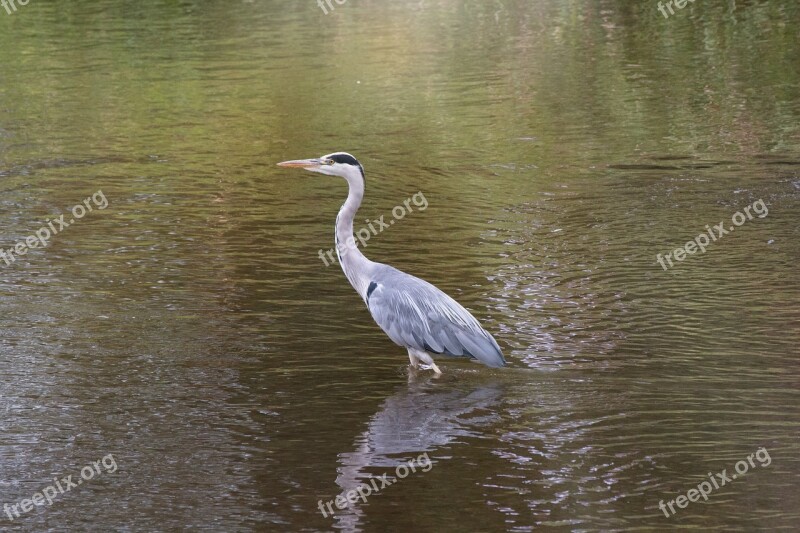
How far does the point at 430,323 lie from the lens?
8898 mm

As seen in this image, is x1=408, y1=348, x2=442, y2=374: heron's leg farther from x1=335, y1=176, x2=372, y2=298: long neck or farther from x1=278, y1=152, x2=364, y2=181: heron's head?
x1=278, y1=152, x2=364, y2=181: heron's head

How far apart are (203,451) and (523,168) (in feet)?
26.8

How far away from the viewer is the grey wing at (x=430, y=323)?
8766 mm

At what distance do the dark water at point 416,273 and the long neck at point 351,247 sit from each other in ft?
1.69

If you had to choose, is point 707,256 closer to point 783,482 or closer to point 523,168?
point 523,168

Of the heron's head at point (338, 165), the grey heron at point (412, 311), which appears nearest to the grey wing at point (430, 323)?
the grey heron at point (412, 311)

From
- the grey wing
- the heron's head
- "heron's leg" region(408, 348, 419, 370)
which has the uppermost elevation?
the heron's head

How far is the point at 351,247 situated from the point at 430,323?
106 centimetres

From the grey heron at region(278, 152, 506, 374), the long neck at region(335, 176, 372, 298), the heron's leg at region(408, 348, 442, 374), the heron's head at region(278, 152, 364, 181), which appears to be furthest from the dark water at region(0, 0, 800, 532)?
the heron's head at region(278, 152, 364, 181)

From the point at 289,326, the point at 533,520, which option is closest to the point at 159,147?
the point at 289,326

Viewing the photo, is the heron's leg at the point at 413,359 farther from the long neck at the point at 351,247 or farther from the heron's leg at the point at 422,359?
the long neck at the point at 351,247

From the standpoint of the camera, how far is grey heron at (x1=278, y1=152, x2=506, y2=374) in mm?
8805

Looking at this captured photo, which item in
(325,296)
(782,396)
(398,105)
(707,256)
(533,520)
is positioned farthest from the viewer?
(398,105)

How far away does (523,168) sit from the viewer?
1509cm
